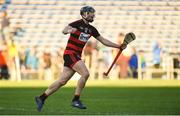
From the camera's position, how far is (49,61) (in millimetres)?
33281

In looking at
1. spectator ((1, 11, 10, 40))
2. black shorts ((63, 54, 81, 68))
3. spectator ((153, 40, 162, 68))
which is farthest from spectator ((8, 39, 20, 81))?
black shorts ((63, 54, 81, 68))

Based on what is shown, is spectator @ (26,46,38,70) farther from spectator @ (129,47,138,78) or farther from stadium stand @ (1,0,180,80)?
spectator @ (129,47,138,78)

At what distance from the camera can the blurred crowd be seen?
32.4 meters

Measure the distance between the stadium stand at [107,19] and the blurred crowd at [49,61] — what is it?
8.29ft

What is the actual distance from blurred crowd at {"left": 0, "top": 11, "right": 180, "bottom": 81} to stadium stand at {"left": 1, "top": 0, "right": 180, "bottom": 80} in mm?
2526

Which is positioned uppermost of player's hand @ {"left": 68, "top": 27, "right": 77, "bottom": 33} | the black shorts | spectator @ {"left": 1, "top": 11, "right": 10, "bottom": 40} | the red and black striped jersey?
player's hand @ {"left": 68, "top": 27, "right": 77, "bottom": 33}

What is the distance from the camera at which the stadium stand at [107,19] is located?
37500 mm

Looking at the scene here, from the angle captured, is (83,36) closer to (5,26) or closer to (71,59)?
(71,59)

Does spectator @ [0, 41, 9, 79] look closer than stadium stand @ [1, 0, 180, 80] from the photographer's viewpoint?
Yes

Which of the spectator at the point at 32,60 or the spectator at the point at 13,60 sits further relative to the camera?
the spectator at the point at 32,60

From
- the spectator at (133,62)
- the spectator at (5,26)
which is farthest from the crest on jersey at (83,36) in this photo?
the spectator at (133,62)

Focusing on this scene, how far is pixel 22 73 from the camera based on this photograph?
33.2 m

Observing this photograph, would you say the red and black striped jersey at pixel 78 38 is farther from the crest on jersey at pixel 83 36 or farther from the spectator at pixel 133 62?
the spectator at pixel 133 62

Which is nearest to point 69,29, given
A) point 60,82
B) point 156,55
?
point 60,82
